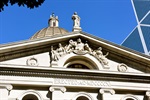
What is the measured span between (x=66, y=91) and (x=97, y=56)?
3.76m

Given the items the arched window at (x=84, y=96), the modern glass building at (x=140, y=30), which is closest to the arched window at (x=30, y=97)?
the arched window at (x=84, y=96)

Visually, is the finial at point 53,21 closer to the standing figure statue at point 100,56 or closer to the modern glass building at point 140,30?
the standing figure statue at point 100,56

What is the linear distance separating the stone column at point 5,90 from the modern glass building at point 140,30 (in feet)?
261

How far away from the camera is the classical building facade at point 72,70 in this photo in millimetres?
22266

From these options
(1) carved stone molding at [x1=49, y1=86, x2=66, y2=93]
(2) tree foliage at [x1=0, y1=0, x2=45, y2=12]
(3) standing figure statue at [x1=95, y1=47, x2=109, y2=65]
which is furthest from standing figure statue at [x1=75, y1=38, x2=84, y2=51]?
(2) tree foliage at [x1=0, y1=0, x2=45, y2=12]

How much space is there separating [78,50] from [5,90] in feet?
20.2

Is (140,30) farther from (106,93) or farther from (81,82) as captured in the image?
(81,82)

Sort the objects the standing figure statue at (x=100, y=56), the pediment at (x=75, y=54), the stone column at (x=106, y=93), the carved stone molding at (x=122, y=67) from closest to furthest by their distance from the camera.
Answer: the stone column at (x=106, y=93) < the pediment at (x=75, y=54) < the standing figure statue at (x=100, y=56) < the carved stone molding at (x=122, y=67)

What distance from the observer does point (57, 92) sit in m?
22.3

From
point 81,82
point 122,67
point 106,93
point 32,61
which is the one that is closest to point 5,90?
point 32,61

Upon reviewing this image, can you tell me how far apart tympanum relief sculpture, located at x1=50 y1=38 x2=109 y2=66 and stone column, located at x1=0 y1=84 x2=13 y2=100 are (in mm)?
3838

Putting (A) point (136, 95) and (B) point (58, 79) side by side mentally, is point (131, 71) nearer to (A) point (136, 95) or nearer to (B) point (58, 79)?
(A) point (136, 95)

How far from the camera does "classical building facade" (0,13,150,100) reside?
73.0 feet

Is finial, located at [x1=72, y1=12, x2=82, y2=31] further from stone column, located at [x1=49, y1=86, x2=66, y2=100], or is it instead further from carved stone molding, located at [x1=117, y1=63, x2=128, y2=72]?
stone column, located at [x1=49, y1=86, x2=66, y2=100]
